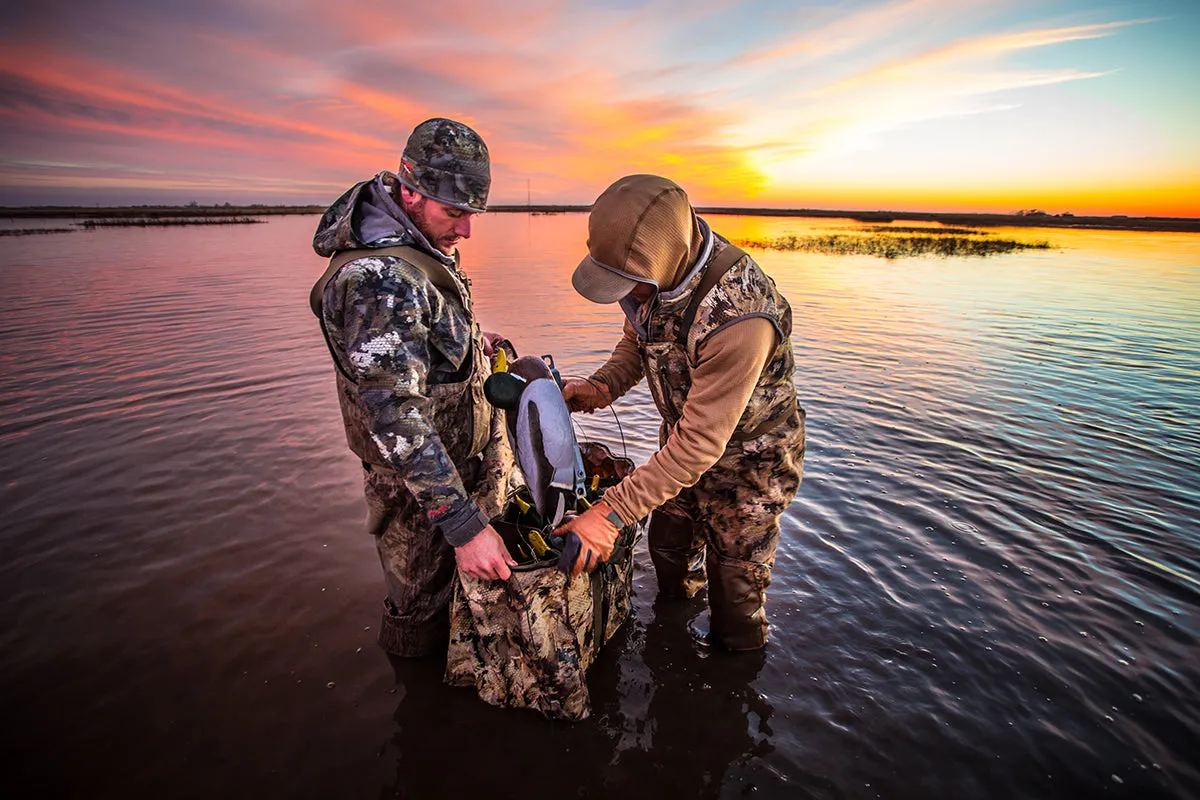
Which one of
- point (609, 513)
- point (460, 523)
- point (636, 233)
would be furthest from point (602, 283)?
point (460, 523)

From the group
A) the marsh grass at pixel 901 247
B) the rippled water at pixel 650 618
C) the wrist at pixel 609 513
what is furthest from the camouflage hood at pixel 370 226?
the marsh grass at pixel 901 247

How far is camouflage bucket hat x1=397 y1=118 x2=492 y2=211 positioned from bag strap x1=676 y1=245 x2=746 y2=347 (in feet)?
4.08

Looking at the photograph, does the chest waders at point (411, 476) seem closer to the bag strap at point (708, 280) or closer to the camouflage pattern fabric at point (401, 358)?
the camouflage pattern fabric at point (401, 358)

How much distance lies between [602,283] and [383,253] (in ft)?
3.53

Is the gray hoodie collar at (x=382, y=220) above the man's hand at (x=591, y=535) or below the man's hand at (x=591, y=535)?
above

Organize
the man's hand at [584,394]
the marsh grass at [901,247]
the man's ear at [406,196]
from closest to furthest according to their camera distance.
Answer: the man's ear at [406,196], the man's hand at [584,394], the marsh grass at [901,247]

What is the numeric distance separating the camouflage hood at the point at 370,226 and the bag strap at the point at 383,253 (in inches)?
1.5

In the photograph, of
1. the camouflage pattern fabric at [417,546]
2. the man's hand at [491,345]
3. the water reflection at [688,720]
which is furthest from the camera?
the man's hand at [491,345]

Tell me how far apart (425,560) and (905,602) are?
3682 millimetres

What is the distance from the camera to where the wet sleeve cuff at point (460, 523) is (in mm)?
2600

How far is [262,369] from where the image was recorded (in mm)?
8859

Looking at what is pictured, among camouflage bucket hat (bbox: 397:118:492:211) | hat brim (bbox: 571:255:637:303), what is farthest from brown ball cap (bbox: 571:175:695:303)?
camouflage bucket hat (bbox: 397:118:492:211)

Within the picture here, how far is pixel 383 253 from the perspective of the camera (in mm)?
2547

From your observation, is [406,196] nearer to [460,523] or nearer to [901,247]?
[460,523]
